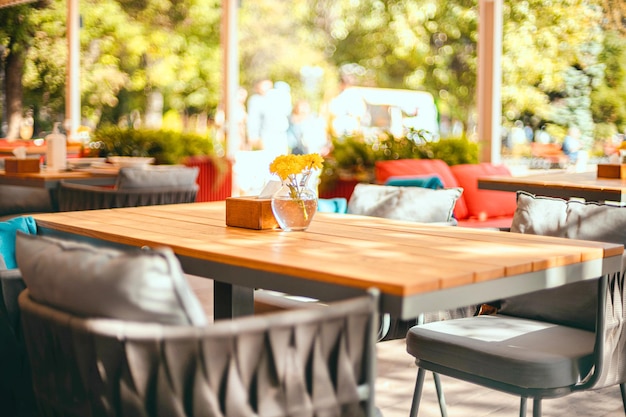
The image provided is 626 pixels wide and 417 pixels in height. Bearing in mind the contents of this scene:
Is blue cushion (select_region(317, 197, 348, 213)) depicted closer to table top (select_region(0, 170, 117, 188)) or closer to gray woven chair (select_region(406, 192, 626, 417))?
gray woven chair (select_region(406, 192, 626, 417))

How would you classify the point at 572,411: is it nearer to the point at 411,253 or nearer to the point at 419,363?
the point at 419,363

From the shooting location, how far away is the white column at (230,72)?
9492 mm

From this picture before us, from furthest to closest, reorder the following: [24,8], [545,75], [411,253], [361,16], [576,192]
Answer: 1. [361,16]
2. [24,8]
3. [545,75]
4. [576,192]
5. [411,253]

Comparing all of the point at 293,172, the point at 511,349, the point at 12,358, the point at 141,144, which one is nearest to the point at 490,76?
the point at 141,144

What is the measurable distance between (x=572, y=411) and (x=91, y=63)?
884 cm

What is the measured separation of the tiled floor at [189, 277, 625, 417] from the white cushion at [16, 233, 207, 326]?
1.92 metres

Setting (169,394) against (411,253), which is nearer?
(169,394)

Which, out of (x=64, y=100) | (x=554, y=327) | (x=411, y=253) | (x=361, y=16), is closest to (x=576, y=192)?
(x=554, y=327)

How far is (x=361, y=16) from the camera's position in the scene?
17.7 metres

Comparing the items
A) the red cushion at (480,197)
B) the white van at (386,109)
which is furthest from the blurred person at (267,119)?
the red cushion at (480,197)

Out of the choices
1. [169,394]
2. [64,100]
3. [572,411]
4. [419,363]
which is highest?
[64,100]

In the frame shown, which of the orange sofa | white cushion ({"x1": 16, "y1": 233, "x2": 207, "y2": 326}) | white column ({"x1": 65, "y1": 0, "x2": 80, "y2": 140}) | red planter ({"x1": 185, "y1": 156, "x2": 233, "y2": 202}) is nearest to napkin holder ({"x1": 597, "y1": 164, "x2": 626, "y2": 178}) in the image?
the orange sofa

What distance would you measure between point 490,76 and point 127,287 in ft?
22.2

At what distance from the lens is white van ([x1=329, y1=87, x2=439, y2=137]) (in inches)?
518
